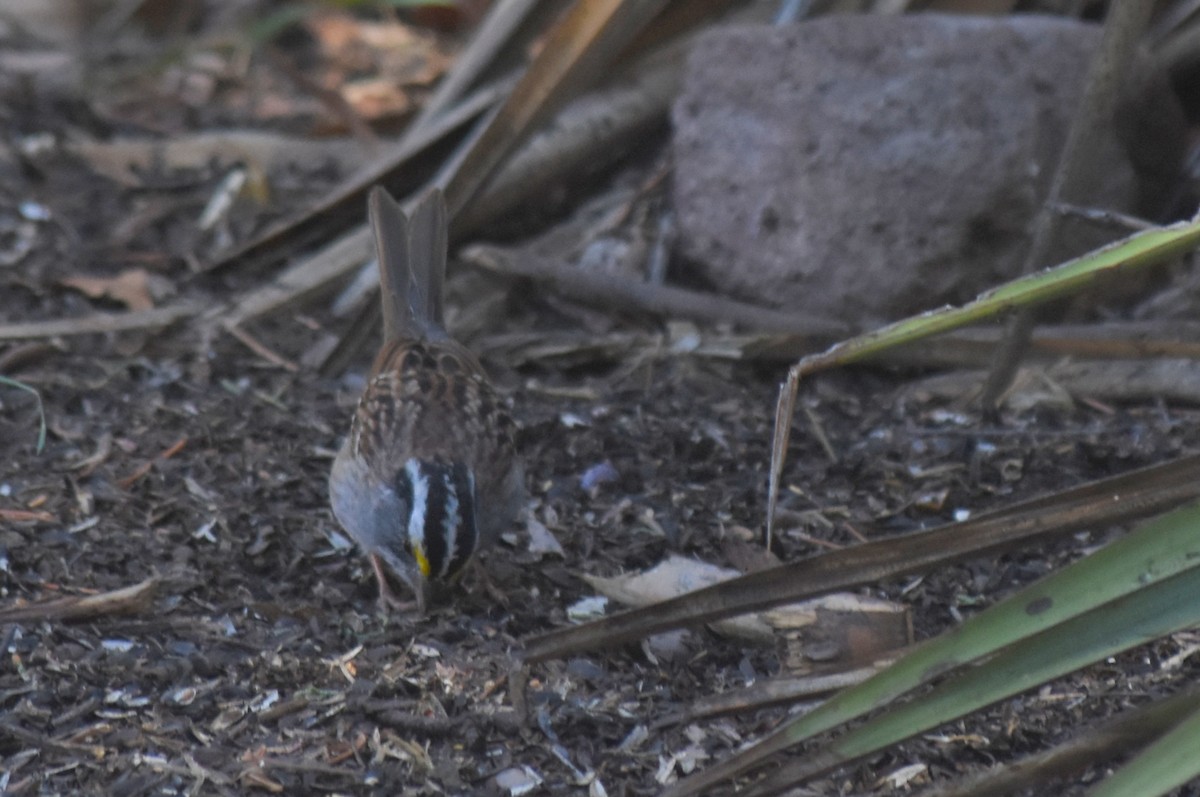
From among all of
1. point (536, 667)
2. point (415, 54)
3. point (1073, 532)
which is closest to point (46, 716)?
point (536, 667)

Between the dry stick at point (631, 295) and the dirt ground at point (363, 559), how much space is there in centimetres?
19

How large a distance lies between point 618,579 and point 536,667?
436 millimetres

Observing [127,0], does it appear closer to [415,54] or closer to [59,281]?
[415,54]

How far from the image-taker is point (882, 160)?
246 inches

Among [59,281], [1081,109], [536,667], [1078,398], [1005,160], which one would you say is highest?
[1081,109]

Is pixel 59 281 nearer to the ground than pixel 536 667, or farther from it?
nearer to the ground

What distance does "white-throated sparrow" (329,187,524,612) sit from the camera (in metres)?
4.55

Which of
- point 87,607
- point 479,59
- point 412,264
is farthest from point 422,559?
point 479,59

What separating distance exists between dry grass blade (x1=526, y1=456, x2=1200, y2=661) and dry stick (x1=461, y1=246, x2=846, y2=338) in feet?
9.04

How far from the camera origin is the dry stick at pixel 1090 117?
4.68 meters

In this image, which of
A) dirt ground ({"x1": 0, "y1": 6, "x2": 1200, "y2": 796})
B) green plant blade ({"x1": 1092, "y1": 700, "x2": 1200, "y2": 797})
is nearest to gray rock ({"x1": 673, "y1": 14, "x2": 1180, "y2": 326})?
dirt ground ({"x1": 0, "y1": 6, "x2": 1200, "y2": 796})

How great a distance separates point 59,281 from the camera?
6.57m

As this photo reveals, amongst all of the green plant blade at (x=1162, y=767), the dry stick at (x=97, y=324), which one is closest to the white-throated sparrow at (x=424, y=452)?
the dry stick at (x=97, y=324)

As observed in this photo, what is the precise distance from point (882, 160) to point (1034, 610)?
3.53 meters
